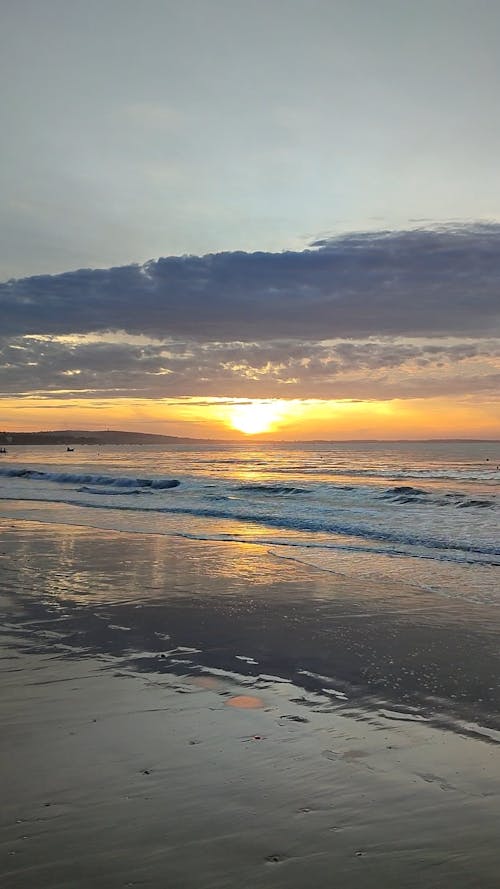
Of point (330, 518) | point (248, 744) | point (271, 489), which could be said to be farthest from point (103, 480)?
point (248, 744)

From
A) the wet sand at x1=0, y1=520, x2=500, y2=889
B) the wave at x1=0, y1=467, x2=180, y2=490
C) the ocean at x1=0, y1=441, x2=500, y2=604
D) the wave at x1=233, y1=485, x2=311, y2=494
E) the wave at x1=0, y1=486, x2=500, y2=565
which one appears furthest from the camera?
the wave at x1=0, y1=467, x2=180, y2=490

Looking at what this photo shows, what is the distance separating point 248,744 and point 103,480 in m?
46.1


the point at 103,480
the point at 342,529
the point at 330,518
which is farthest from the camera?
the point at 103,480

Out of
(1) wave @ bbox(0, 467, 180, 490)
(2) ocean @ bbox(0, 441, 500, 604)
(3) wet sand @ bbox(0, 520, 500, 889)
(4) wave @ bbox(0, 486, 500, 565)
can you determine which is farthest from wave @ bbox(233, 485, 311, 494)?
(3) wet sand @ bbox(0, 520, 500, 889)

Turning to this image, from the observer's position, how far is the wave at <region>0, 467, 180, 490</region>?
1816 inches

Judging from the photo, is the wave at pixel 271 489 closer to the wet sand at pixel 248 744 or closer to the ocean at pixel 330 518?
the ocean at pixel 330 518

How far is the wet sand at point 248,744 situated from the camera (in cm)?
382

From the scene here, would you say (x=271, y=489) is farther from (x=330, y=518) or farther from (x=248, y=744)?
(x=248, y=744)

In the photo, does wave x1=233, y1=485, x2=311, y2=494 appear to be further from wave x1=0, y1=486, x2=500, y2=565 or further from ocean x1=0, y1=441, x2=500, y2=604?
wave x1=0, y1=486, x2=500, y2=565

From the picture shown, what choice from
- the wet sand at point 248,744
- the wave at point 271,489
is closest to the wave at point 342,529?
the wet sand at point 248,744

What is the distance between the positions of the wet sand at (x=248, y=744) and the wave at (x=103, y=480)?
35.3 metres

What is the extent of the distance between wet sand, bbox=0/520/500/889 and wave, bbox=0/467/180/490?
35.3 metres

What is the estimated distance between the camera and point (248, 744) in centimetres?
539

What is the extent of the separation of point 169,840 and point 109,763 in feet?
3.78
